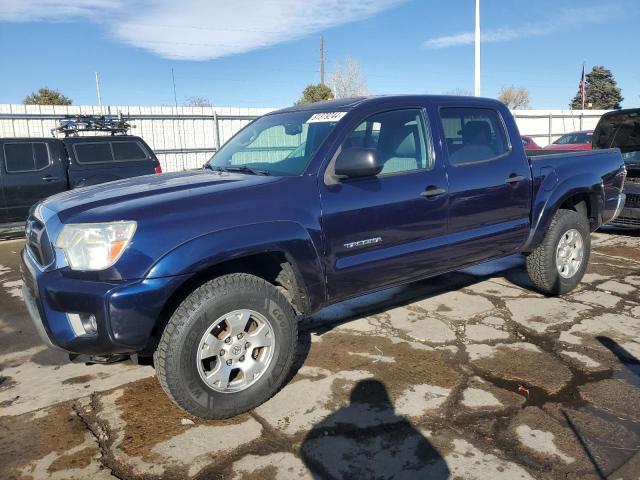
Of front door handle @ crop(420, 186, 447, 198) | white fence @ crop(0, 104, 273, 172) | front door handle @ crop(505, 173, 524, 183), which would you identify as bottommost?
front door handle @ crop(420, 186, 447, 198)

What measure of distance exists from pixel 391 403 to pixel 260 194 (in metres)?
1.52

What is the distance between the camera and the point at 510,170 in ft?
14.4

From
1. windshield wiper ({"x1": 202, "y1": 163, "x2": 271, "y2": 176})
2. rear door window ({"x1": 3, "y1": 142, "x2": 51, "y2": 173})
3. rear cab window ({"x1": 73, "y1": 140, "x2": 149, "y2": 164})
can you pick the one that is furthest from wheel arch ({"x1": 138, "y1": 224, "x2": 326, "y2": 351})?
rear door window ({"x1": 3, "y1": 142, "x2": 51, "y2": 173})

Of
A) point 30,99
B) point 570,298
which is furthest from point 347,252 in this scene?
point 30,99

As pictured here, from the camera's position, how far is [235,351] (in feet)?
9.86

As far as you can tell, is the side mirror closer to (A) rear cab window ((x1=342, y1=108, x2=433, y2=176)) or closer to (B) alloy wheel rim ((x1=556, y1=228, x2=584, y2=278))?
(A) rear cab window ((x1=342, y1=108, x2=433, y2=176))

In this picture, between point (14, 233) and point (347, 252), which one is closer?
point (347, 252)

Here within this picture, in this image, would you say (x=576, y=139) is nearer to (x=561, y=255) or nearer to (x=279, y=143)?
(x=561, y=255)

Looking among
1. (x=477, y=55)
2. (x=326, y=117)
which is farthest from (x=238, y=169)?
(x=477, y=55)

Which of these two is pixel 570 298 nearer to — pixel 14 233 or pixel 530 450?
pixel 530 450

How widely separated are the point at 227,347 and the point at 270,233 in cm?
72

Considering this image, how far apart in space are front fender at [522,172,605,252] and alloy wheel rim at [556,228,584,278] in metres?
0.39

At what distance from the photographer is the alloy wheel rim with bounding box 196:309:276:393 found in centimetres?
291

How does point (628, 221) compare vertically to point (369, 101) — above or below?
below
